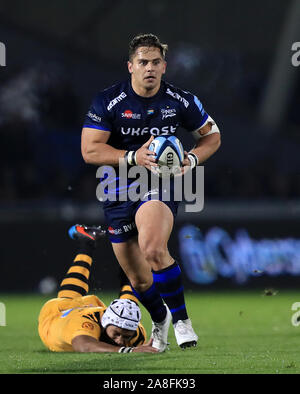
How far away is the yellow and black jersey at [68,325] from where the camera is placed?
21.7 feet

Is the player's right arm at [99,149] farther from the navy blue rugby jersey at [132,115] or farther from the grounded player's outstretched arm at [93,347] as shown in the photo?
the grounded player's outstretched arm at [93,347]

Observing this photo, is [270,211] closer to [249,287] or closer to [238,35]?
[249,287]

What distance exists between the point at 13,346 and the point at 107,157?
191 cm

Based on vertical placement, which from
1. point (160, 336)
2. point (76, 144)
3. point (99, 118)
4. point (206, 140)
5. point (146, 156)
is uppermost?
point (76, 144)

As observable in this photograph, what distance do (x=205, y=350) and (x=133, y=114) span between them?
1.94m

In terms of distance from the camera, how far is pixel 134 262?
276 inches

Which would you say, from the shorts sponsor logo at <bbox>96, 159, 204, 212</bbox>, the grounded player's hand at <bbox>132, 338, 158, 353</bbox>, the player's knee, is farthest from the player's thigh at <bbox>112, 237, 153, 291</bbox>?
the player's knee

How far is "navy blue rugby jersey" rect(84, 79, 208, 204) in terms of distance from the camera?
6828mm

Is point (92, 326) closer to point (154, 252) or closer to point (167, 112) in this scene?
point (154, 252)

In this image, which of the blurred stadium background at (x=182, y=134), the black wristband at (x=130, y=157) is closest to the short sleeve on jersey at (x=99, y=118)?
the black wristband at (x=130, y=157)

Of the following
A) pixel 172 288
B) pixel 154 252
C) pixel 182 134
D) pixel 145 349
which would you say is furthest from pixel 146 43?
pixel 182 134

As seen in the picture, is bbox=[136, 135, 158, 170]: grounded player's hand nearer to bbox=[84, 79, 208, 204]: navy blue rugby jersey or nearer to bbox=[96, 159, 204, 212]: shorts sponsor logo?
bbox=[96, 159, 204, 212]: shorts sponsor logo

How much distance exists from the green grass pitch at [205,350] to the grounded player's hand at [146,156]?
1.41m

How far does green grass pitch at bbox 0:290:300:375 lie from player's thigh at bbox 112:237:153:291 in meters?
0.59
